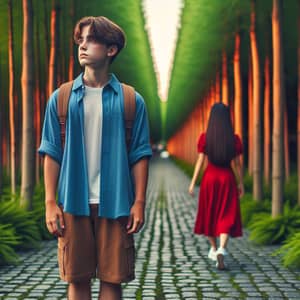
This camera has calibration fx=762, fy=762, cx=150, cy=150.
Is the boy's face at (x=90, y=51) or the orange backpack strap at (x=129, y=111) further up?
the boy's face at (x=90, y=51)

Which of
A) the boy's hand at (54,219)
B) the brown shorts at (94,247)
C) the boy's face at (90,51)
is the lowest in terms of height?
the brown shorts at (94,247)

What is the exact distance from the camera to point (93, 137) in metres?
3.93

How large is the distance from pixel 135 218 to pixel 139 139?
418 millimetres

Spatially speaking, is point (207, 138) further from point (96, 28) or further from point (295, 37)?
point (295, 37)

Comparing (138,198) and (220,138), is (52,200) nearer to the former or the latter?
(138,198)

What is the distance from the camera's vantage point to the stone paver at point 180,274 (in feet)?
22.7

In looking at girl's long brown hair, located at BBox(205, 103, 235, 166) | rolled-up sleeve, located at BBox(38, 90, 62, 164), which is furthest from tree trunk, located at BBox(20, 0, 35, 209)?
rolled-up sleeve, located at BBox(38, 90, 62, 164)

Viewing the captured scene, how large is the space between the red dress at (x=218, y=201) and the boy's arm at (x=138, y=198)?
5.09 metres

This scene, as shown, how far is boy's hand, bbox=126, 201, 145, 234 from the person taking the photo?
13.0 ft

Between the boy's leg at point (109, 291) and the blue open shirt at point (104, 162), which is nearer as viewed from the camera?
the blue open shirt at point (104, 162)

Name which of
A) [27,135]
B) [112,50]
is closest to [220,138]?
[27,135]

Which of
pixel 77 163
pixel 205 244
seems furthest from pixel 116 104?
pixel 205 244

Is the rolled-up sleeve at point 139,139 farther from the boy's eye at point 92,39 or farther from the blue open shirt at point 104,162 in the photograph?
the boy's eye at point 92,39

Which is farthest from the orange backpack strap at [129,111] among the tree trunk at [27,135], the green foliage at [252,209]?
the green foliage at [252,209]
